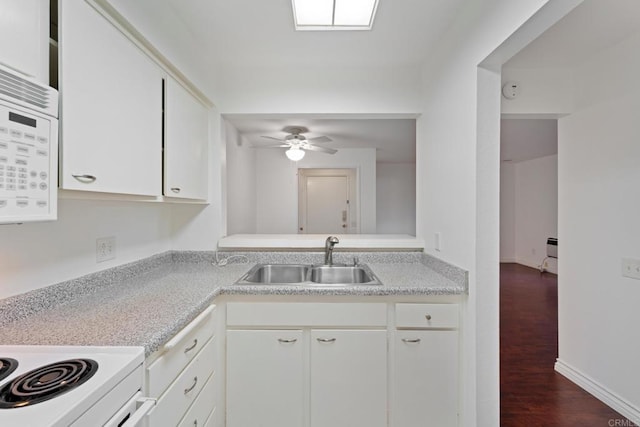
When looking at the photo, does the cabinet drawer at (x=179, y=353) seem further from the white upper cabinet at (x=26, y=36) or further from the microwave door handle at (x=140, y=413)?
the white upper cabinet at (x=26, y=36)

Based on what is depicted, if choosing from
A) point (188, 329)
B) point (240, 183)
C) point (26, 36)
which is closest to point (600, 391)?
point (188, 329)

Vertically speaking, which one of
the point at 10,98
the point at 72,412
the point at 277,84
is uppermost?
the point at 277,84

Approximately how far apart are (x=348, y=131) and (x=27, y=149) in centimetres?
329

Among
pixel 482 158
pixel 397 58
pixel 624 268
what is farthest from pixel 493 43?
pixel 624 268

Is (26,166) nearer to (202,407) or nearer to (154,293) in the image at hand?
(154,293)

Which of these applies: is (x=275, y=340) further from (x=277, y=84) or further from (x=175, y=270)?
(x=277, y=84)

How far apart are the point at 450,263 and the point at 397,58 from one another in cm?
143

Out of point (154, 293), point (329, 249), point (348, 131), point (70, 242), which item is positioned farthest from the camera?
point (348, 131)

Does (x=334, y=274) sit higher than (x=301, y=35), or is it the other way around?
(x=301, y=35)

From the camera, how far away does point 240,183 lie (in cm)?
378

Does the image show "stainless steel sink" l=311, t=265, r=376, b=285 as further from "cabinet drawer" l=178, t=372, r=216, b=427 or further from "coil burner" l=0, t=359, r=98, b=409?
"coil burner" l=0, t=359, r=98, b=409

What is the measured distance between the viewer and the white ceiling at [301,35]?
146cm

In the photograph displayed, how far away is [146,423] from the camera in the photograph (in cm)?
80

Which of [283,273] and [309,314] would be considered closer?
[309,314]
